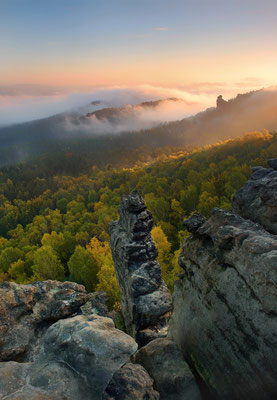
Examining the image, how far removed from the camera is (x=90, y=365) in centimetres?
1050

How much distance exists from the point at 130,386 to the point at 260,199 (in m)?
10.1

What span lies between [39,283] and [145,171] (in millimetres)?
116568

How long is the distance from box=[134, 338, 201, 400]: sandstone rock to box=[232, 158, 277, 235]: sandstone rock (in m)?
7.32

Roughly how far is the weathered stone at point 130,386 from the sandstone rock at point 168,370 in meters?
1.63

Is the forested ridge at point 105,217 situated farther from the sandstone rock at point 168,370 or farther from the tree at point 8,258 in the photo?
the sandstone rock at point 168,370


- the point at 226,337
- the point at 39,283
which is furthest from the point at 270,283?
the point at 39,283

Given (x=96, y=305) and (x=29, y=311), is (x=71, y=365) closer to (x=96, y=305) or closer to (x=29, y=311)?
(x=29, y=311)

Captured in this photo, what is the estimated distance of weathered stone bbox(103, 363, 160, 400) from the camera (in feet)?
28.2

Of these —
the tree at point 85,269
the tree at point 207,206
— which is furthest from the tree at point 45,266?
the tree at point 207,206

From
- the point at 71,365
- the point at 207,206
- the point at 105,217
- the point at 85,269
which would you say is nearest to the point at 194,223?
the point at 71,365

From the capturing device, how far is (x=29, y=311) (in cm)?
1730

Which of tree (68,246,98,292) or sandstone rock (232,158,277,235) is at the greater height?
sandstone rock (232,158,277,235)

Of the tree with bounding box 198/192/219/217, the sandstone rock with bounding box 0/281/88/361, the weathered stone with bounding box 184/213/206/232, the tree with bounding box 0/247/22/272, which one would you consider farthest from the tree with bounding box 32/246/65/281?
the weathered stone with bounding box 184/213/206/232

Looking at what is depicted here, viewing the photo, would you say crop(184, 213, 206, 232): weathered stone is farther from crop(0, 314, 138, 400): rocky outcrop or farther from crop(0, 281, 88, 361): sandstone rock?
crop(0, 281, 88, 361): sandstone rock
